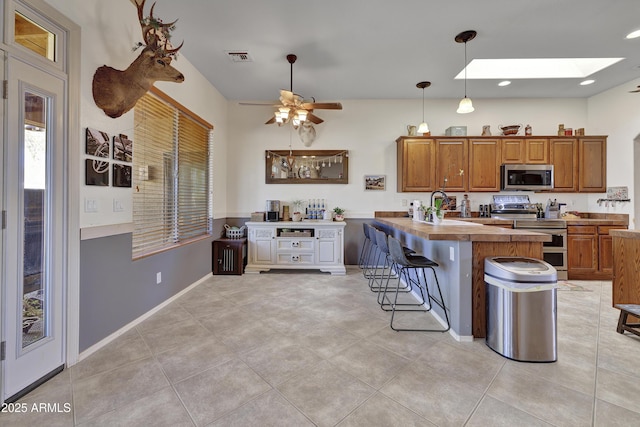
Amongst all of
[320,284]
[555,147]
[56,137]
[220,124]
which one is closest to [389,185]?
[320,284]

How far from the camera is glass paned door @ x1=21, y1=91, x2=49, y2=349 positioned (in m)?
1.68

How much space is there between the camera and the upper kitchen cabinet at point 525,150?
4.49 meters

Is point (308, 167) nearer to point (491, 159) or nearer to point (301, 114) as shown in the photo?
point (301, 114)

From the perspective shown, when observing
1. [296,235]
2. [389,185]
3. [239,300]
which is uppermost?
[389,185]

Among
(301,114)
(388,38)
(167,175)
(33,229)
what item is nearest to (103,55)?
(167,175)

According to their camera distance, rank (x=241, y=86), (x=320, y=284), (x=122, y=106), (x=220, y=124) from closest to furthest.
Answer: (x=122, y=106)
(x=320, y=284)
(x=241, y=86)
(x=220, y=124)

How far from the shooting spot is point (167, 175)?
323cm

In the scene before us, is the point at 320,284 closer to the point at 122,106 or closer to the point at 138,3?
the point at 122,106

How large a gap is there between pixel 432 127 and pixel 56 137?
5.11 metres

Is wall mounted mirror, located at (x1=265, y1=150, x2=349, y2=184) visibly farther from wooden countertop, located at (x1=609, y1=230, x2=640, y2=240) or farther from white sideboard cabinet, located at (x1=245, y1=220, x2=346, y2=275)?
wooden countertop, located at (x1=609, y1=230, x2=640, y2=240)

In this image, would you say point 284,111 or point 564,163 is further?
point 564,163

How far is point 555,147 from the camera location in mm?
4492

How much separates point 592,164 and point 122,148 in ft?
22.2

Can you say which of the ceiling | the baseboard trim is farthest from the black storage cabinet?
the ceiling
